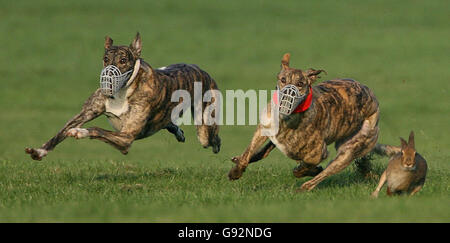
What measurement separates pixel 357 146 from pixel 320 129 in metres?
0.87

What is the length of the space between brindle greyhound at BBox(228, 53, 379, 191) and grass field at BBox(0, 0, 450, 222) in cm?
35

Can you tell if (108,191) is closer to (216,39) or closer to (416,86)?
(416,86)

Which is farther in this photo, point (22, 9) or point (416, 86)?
point (22, 9)

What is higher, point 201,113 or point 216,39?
point 216,39

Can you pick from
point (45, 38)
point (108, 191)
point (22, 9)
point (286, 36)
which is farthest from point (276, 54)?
point (108, 191)

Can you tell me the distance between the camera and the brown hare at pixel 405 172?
31.4 feet

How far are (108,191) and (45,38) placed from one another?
21.8m

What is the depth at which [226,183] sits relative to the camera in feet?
36.8

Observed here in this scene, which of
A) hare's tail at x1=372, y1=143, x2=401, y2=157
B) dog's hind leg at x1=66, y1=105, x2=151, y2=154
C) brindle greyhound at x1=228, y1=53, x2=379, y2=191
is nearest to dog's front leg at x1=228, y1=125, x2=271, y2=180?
brindle greyhound at x1=228, y1=53, x2=379, y2=191

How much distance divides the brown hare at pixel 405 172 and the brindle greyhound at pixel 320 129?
33.3 inches

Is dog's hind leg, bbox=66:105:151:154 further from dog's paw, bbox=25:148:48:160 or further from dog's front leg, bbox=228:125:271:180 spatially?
dog's front leg, bbox=228:125:271:180

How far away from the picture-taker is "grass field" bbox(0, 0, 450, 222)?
8.37 meters
